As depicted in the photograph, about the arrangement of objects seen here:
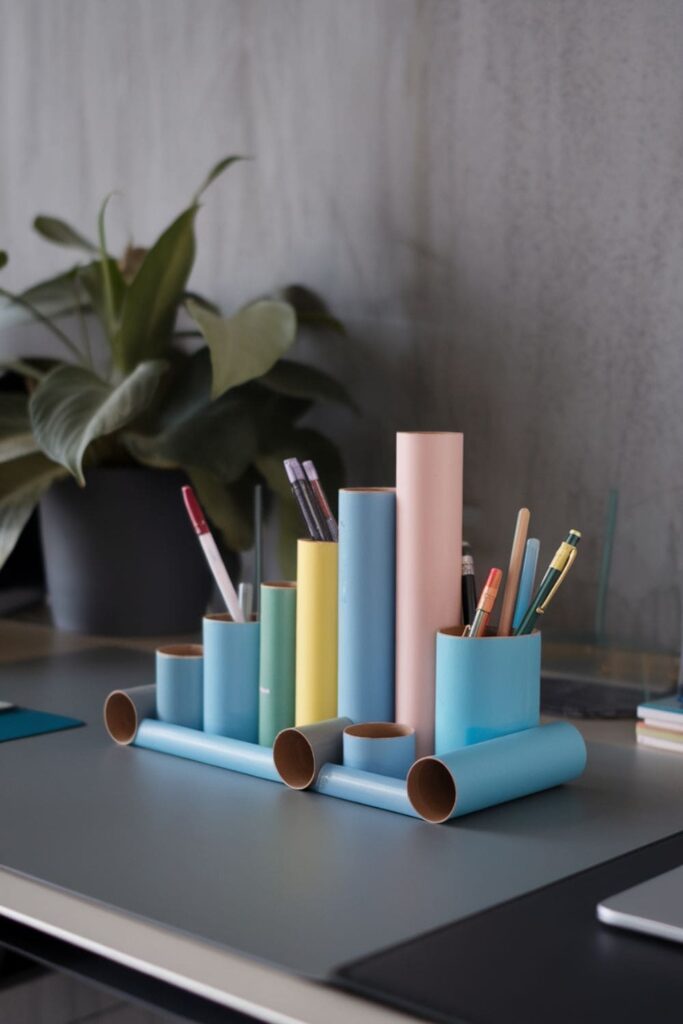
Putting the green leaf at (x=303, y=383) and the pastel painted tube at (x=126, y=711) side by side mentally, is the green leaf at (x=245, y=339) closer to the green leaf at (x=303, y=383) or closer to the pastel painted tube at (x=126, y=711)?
the green leaf at (x=303, y=383)

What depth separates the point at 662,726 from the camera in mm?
872

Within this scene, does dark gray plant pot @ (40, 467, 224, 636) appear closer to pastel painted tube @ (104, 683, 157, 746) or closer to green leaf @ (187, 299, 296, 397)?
green leaf @ (187, 299, 296, 397)

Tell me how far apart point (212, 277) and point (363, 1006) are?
1.09 metres

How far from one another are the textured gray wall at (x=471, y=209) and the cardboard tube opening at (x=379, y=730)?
1.42ft

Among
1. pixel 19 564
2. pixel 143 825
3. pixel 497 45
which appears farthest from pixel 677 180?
pixel 19 564

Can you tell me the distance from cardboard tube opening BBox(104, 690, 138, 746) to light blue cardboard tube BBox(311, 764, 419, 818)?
168mm

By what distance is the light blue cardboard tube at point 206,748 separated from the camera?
0.77 meters

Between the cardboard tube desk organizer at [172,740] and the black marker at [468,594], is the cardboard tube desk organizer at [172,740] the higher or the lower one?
the lower one

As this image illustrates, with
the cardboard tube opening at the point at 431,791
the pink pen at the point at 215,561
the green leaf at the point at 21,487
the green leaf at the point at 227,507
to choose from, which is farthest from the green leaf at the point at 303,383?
the cardboard tube opening at the point at 431,791

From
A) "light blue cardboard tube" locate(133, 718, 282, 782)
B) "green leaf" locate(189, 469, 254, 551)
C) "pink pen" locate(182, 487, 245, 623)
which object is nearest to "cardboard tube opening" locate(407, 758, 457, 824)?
"light blue cardboard tube" locate(133, 718, 282, 782)

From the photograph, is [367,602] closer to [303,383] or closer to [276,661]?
[276,661]

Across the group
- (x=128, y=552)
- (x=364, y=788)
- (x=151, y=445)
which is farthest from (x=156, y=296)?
(x=364, y=788)

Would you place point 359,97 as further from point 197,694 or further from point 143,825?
point 143,825

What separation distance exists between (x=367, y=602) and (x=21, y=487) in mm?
559
